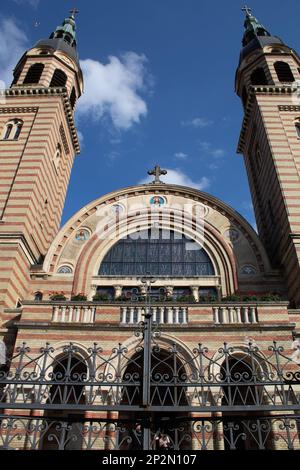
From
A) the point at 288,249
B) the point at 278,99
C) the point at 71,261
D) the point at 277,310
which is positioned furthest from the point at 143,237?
the point at 278,99

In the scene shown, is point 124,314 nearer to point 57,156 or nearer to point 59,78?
point 57,156

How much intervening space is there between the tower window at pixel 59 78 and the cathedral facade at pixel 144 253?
0.08 m

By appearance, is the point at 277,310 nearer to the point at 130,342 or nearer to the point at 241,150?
the point at 130,342

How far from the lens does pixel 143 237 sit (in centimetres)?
2108

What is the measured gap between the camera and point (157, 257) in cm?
2022

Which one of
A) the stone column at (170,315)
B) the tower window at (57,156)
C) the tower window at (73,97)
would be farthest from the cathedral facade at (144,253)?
the tower window at (73,97)

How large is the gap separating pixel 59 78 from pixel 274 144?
595 inches

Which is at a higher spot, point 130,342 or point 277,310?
point 277,310

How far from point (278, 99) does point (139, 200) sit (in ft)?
33.4

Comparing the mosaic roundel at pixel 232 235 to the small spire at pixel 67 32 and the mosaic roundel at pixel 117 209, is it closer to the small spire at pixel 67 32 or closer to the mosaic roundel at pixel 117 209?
the mosaic roundel at pixel 117 209

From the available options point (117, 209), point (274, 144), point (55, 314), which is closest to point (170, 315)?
point (55, 314)

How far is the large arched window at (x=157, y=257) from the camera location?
19594 millimetres

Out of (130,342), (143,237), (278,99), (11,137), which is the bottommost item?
(130,342)
